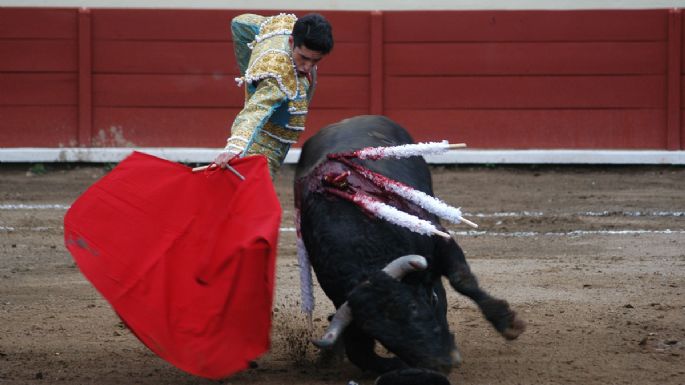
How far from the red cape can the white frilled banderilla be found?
0.24 meters

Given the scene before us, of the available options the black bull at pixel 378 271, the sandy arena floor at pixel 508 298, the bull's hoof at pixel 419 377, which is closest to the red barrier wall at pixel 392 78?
the sandy arena floor at pixel 508 298

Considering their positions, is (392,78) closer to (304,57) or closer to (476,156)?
(476,156)

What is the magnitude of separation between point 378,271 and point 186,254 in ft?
1.85

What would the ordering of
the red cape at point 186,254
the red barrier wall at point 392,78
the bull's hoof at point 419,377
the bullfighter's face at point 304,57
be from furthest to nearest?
the red barrier wall at point 392,78 → the bullfighter's face at point 304,57 → the red cape at point 186,254 → the bull's hoof at point 419,377

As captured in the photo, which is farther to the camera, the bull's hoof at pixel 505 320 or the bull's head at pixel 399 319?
the bull's hoof at pixel 505 320

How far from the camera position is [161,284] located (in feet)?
10.1

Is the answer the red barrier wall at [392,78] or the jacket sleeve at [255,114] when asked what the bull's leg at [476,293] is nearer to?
the jacket sleeve at [255,114]

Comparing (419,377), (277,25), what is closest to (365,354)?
(419,377)

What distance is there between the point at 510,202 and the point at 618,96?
177 centimetres

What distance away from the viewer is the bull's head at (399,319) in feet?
9.05

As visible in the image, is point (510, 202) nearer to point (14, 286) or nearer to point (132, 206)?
point (14, 286)

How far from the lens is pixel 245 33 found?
374 cm

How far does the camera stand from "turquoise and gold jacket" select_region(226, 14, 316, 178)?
130 inches

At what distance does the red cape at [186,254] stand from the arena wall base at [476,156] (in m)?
4.58
